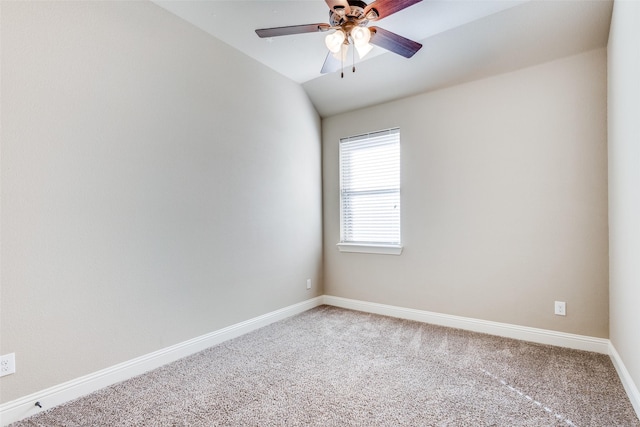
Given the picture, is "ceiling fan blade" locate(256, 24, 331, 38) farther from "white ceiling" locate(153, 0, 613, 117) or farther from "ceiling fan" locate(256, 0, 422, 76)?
"white ceiling" locate(153, 0, 613, 117)

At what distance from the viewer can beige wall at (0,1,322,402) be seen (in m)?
1.81

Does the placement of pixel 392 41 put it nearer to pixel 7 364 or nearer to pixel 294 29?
pixel 294 29

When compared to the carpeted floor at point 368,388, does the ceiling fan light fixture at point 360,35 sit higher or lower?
higher

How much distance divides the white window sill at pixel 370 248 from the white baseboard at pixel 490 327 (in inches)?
23.1

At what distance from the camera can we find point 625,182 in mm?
1920

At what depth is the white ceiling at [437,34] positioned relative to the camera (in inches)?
93.4

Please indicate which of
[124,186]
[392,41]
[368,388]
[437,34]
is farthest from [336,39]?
[368,388]

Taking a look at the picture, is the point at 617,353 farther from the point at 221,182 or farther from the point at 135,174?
the point at 135,174

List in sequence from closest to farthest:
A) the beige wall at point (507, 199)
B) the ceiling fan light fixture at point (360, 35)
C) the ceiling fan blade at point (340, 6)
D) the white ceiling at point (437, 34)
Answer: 1. the ceiling fan blade at point (340, 6)
2. the ceiling fan light fixture at point (360, 35)
3. the white ceiling at point (437, 34)
4. the beige wall at point (507, 199)

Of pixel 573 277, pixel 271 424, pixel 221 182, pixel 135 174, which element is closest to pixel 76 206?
pixel 135 174

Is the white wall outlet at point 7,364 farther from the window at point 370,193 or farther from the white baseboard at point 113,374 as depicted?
the window at point 370,193

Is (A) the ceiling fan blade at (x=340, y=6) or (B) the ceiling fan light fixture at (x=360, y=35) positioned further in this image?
(B) the ceiling fan light fixture at (x=360, y=35)

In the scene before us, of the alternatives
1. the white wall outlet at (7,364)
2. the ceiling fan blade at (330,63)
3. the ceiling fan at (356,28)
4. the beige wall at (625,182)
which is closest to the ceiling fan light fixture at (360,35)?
the ceiling fan at (356,28)

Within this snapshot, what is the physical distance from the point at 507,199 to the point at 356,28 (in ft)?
6.40
